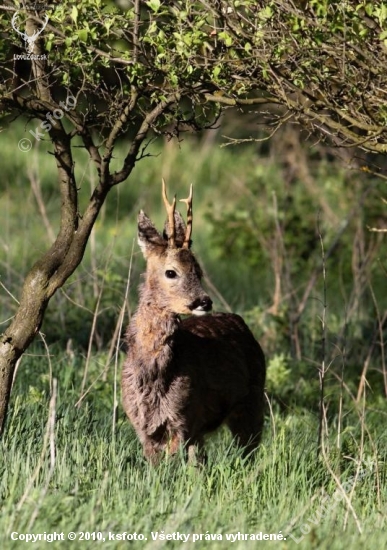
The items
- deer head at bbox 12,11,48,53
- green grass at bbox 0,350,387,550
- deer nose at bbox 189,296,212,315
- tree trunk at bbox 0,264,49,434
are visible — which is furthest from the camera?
deer nose at bbox 189,296,212,315

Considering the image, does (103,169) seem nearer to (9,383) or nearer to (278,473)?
(9,383)

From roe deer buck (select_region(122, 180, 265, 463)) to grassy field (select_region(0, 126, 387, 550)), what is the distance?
6.2 inches

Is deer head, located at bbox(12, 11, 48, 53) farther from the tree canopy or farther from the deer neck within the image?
the deer neck

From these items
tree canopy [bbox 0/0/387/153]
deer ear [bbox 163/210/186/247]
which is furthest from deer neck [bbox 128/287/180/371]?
tree canopy [bbox 0/0/387/153]

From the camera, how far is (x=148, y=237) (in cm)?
680

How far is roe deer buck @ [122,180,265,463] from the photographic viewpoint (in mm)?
6449

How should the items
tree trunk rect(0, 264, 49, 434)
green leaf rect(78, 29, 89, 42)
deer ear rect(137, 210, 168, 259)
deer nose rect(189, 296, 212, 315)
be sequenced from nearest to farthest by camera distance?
green leaf rect(78, 29, 89, 42), tree trunk rect(0, 264, 49, 434), deer nose rect(189, 296, 212, 315), deer ear rect(137, 210, 168, 259)

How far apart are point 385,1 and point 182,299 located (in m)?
2.11

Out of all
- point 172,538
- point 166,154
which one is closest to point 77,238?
point 172,538

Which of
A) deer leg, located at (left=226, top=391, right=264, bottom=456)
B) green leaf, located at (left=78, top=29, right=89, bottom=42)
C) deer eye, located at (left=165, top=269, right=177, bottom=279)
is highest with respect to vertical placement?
green leaf, located at (left=78, top=29, right=89, bottom=42)

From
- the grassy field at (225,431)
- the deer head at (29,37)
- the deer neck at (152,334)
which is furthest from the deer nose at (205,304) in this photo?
the deer head at (29,37)

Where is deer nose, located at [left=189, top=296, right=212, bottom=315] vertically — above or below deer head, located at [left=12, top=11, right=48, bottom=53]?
below

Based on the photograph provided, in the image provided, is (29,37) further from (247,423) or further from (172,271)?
(247,423)

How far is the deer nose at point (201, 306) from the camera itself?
6426 millimetres
